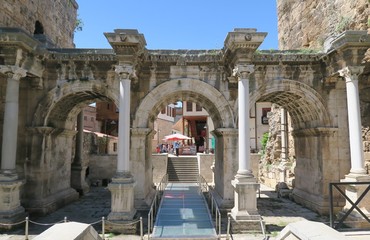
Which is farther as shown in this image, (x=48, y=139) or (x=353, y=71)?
(x=48, y=139)

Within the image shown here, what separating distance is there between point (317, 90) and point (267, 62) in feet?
7.64

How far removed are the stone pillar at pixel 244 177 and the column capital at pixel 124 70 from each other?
12.1ft

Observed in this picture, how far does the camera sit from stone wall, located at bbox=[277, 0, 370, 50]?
439 inches

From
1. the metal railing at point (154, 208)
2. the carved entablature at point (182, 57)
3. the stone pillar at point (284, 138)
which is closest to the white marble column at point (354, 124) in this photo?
the carved entablature at point (182, 57)

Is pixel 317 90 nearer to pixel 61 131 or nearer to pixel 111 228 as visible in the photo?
pixel 111 228

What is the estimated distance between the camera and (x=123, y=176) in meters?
9.54

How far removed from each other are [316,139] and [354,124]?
2347 millimetres

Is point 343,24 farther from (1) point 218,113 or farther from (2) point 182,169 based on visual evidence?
(2) point 182,169

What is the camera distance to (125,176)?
957cm

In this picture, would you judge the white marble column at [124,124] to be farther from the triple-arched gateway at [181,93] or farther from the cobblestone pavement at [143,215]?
the cobblestone pavement at [143,215]

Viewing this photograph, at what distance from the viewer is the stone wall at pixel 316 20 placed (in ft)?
36.6

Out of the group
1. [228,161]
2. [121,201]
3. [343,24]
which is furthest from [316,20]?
[121,201]

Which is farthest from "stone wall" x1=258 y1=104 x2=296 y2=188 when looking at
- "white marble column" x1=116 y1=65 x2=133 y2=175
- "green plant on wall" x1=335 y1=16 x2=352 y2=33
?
"white marble column" x1=116 y1=65 x2=133 y2=175

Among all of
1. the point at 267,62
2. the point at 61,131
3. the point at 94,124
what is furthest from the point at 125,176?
the point at 94,124
